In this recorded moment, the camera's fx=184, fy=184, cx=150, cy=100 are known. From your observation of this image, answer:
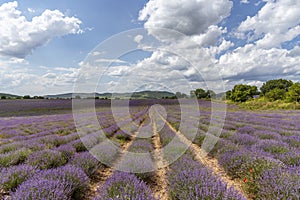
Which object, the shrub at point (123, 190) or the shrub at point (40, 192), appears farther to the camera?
the shrub at point (123, 190)

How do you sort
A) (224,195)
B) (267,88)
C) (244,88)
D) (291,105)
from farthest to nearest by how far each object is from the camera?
(267,88) < (244,88) < (291,105) < (224,195)

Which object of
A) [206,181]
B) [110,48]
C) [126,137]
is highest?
[110,48]

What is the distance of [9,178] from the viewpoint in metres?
3.30

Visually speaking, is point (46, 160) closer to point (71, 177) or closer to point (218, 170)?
point (71, 177)

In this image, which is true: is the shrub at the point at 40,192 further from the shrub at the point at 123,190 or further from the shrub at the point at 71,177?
the shrub at the point at 123,190

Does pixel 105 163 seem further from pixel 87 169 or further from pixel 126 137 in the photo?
pixel 126 137

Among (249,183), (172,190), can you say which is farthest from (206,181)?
(249,183)

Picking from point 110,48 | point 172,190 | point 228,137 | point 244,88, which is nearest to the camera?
point 172,190

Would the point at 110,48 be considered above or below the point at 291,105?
above

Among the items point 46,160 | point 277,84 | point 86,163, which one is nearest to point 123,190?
point 86,163

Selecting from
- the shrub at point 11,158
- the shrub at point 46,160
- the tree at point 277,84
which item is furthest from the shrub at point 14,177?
the tree at point 277,84

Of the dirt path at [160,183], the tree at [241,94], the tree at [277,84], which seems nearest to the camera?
the dirt path at [160,183]

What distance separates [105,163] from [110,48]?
3594mm

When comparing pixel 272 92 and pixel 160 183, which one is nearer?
pixel 160 183
